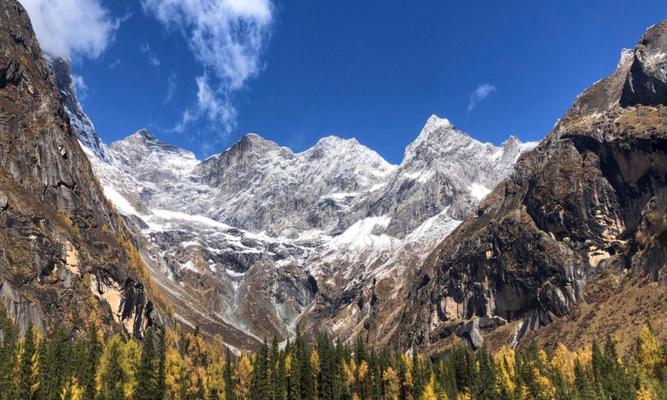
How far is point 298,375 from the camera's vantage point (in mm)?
119750

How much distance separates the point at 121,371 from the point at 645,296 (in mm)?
147506

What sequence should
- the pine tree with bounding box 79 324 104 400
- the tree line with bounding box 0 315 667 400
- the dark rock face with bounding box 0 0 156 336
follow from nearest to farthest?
the tree line with bounding box 0 315 667 400, the pine tree with bounding box 79 324 104 400, the dark rock face with bounding box 0 0 156 336

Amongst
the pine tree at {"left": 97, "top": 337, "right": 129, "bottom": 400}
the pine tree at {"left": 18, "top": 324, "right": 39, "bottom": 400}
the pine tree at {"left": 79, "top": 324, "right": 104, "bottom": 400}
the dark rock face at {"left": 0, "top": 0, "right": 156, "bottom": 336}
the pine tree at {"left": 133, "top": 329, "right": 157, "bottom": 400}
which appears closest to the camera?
the pine tree at {"left": 18, "top": 324, "right": 39, "bottom": 400}

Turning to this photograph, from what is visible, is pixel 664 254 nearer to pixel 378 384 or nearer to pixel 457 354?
A: pixel 457 354

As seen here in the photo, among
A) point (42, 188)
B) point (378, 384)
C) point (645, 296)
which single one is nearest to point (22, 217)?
point (42, 188)

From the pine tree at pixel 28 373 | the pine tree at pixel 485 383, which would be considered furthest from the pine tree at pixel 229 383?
the pine tree at pixel 485 383

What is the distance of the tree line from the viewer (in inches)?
3834

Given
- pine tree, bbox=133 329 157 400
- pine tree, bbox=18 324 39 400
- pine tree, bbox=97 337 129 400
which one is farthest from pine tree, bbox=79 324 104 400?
pine tree, bbox=18 324 39 400

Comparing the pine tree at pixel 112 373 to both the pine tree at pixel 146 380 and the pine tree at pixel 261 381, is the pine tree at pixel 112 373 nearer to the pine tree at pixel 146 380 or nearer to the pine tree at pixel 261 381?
the pine tree at pixel 146 380

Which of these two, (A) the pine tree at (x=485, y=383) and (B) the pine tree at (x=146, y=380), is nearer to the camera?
(B) the pine tree at (x=146, y=380)

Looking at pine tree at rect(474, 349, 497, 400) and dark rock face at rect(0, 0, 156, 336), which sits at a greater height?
dark rock face at rect(0, 0, 156, 336)

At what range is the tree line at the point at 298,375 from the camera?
97375 mm

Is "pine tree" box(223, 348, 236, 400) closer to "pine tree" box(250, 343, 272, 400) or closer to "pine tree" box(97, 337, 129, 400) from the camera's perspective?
"pine tree" box(250, 343, 272, 400)

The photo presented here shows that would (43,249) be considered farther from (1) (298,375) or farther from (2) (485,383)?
(2) (485,383)
